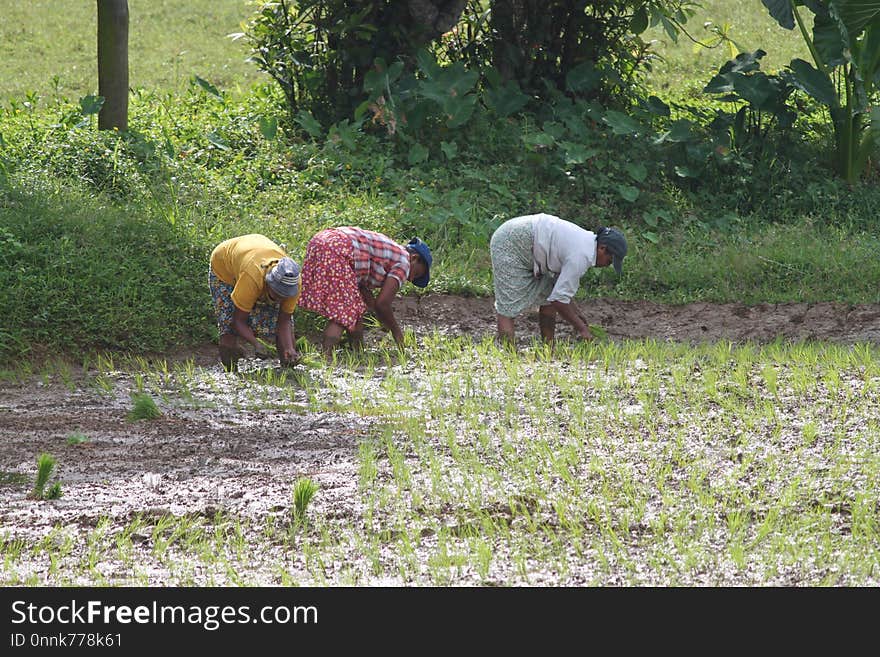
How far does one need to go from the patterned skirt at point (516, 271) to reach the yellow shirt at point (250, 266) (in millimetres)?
1765

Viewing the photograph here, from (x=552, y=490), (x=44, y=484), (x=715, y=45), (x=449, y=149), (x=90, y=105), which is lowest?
(x=44, y=484)

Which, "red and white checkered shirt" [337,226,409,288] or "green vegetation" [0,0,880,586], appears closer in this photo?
"green vegetation" [0,0,880,586]

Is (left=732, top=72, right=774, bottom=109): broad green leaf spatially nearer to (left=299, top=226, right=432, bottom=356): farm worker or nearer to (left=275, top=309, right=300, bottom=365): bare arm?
(left=299, top=226, right=432, bottom=356): farm worker

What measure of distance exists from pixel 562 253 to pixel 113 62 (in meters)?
4.76

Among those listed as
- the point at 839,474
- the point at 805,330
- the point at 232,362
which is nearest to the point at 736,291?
the point at 805,330

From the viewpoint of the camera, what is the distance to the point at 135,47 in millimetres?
16641

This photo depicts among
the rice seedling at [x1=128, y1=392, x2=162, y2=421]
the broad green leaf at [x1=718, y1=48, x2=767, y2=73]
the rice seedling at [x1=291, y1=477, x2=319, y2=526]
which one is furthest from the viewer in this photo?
the broad green leaf at [x1=718, y1=48, x2=767, y2=73]

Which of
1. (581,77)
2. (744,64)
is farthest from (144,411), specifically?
(744,64)

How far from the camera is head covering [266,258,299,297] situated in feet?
21.5

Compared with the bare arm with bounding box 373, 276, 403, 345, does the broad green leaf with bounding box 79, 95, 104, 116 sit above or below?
above

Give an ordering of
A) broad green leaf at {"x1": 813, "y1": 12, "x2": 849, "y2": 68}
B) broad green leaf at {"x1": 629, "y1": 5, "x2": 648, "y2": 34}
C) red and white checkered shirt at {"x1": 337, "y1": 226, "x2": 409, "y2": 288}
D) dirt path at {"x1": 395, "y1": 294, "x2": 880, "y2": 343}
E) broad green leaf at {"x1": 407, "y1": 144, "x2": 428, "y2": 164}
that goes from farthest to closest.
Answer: broad green leaf at {"x1": 629, "y1": 5, "x2": 648, "y2": 34} → broad green leaf at {"x1": 813, "y1": 12, "x2": 849, "y2": 68} → broad green leaf at {"x1": 407, "y1": 144, "x2": 428, "y2": 164} → dirt path at {"x1": 395, "y1": 294, "x2": 880, "y2": 343} → red and white checkered shirt at {"x1": 337, "y1": 226, "x2": 409, "y2": 288}

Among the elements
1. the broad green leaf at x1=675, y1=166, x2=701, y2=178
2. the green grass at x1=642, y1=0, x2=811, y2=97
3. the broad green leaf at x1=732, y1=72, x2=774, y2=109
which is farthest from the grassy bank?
the green grass at x1=642, y1=0, x2=811, y2=97

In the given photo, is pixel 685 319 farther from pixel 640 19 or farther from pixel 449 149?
pixel 640 19

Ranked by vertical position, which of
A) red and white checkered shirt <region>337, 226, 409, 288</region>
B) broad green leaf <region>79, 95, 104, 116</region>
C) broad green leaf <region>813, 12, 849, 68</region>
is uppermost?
broad green leaf <region>813, 12, 849, 68</region>
